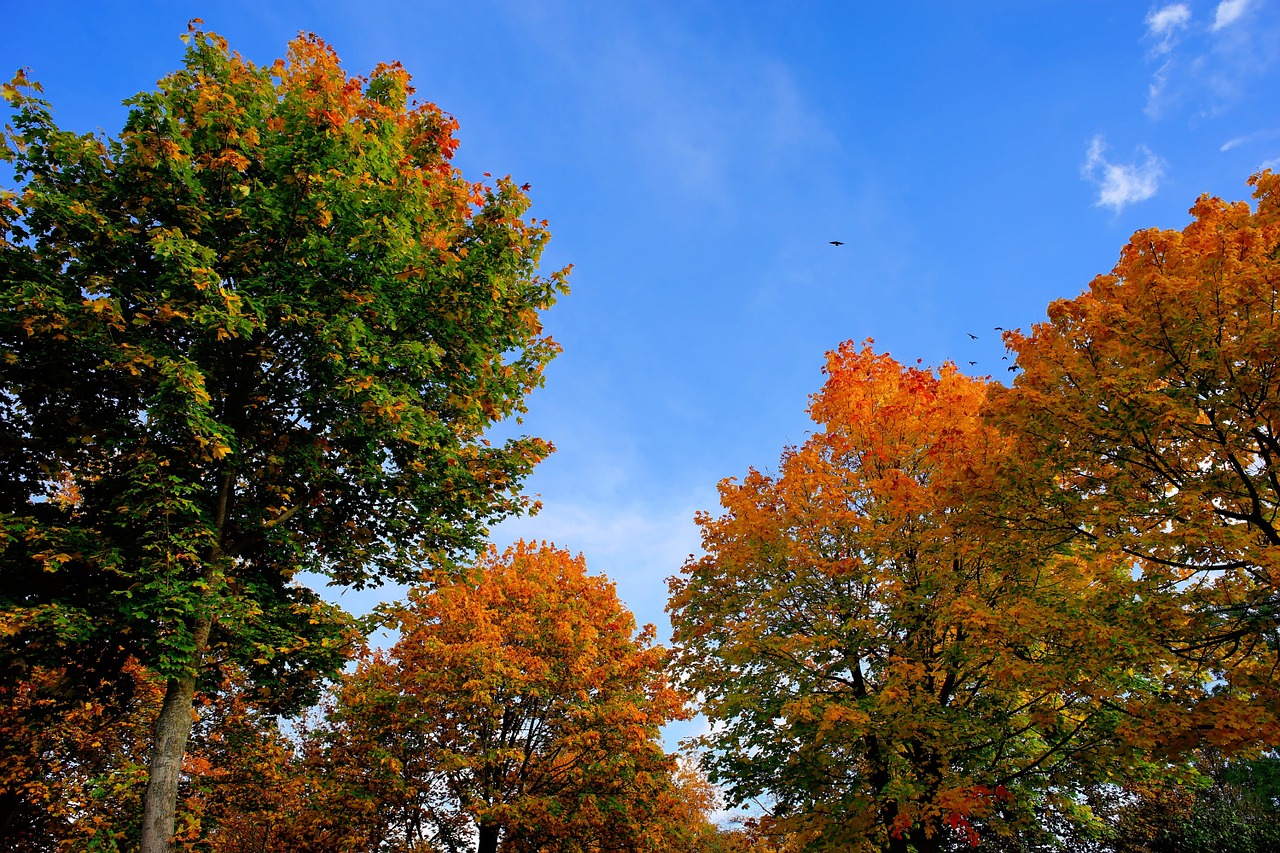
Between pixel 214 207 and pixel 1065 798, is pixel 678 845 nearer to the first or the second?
pixel 1065 798

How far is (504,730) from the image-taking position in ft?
67.4

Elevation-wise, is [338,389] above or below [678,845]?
above

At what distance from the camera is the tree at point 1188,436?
8062 mm

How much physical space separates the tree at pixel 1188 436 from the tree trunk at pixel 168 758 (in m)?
13.0

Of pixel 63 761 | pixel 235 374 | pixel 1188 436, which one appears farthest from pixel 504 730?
pixel 1188 436

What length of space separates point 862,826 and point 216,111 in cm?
1674

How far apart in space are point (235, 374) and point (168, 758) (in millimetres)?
6214

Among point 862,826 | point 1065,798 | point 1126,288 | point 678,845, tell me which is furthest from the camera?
point 678,845

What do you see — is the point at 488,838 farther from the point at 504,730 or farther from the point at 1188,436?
the point at 1188,436

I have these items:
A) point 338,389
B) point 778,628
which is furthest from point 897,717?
point 338,389

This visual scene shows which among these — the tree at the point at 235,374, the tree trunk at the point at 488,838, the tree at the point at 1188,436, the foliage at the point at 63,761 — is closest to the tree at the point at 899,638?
the tree at the point at 1188,436

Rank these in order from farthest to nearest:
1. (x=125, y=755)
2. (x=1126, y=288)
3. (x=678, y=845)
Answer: (x=678, y=845) → (x=125, y=755) → (x=1126, y=288)

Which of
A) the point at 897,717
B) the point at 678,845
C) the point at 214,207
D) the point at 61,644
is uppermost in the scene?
the point at 214,207

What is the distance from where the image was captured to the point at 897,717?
11602mm
